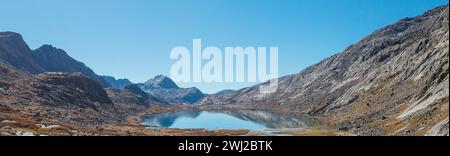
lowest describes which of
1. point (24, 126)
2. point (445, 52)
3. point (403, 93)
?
point (24, 126)

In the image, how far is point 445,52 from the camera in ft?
533

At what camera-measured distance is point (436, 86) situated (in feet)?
429

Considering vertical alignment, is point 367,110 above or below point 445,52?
below

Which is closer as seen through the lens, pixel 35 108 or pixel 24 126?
pixel 24 126

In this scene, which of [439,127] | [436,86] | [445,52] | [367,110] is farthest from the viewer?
[367,110]

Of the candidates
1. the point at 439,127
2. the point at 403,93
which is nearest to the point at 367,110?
the point at 403,93
